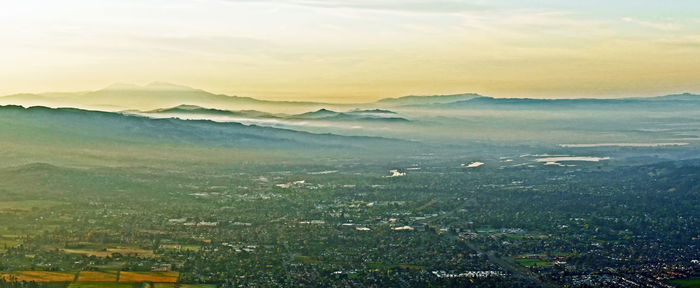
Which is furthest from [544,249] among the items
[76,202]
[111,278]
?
[76,202]

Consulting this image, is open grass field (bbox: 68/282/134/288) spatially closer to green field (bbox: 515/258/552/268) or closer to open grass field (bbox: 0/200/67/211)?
green field (bbox: 515/258/552/268)

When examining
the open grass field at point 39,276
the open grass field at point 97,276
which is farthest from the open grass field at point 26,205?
the open grass field at point 97,276

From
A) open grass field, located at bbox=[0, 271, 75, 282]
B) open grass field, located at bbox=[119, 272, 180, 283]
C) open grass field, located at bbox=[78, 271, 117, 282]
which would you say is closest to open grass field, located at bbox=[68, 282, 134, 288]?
open grass field, located at bbox=[78, 271, 117, 282]

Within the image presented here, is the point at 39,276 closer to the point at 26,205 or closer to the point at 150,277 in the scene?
the point at 150,277

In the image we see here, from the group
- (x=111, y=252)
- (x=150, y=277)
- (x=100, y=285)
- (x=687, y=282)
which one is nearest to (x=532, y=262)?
(x=687, y=282)

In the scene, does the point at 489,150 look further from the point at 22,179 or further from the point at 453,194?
the point at 22,179
